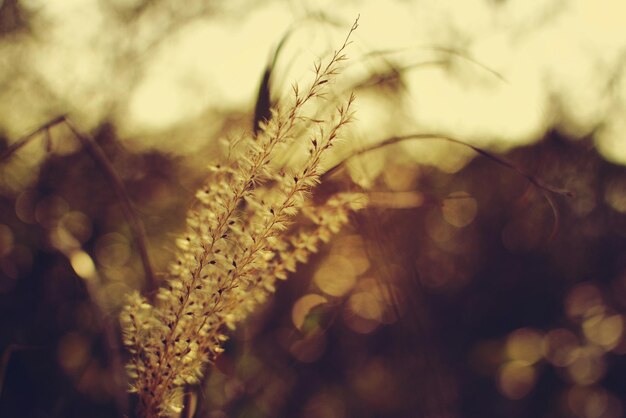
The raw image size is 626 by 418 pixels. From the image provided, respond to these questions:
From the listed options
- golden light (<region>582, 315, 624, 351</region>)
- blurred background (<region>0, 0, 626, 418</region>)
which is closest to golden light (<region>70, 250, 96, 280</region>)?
blurred background (<region>0, 0, 626, 418</region>)

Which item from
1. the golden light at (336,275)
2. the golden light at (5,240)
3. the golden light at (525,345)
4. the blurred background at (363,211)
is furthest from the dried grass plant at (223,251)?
the golden light at (525,345)

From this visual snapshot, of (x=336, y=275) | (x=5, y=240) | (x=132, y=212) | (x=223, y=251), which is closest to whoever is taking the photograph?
(x=223, y=251)

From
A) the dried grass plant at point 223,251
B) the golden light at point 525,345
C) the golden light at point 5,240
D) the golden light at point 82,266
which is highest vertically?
the golden light at point 5,240

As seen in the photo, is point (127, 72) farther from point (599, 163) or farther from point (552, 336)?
point (552, 336)

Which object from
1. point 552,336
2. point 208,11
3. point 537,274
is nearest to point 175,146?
point 208,11

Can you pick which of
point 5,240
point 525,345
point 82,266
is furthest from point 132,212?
point 525,345

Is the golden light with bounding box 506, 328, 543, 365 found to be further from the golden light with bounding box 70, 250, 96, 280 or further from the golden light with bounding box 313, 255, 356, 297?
the golden light with bounding box 70, 250, 96, 280

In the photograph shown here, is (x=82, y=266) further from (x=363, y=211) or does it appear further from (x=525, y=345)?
(x=525, y=345)

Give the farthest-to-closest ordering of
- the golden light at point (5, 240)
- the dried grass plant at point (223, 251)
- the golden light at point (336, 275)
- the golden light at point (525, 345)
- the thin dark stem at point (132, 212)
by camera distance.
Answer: the golden light at point (525, 345), the golden light at point (336, 275), the golden light at point (5, 240), the thin dark stem at point (132, 212), the dried grass plant at point (223, 251)

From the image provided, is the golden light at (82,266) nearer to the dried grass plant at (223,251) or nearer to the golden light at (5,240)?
the dried grass plant at (223,251)
